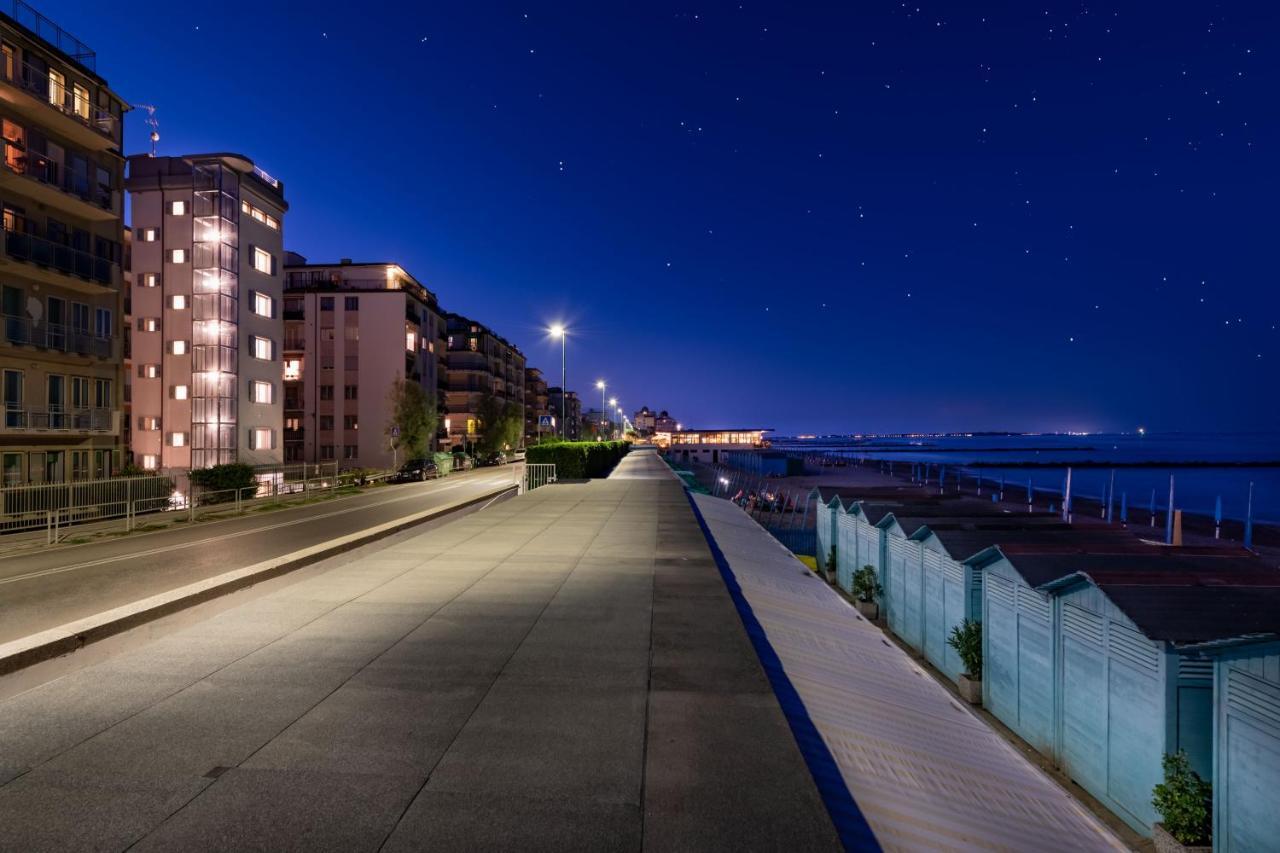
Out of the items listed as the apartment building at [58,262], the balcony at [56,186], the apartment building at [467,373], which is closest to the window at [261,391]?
the apartment building at [58,262]

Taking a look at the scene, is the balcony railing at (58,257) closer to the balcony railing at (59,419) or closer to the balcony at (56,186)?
the balcony at (56,186)

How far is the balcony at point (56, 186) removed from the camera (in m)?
22.9

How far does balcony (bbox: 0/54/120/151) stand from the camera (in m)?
22.8

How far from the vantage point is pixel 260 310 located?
4384 centimetres

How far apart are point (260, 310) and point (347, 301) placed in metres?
18.9

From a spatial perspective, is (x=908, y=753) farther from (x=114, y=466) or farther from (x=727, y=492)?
(x=727, y=492)

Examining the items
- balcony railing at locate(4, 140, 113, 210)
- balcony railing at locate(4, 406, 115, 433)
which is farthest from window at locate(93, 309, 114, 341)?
balcony railing at locate(4, 140, 113, 210)

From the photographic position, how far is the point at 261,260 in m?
44.1

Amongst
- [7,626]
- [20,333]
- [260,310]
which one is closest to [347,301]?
[260,310]

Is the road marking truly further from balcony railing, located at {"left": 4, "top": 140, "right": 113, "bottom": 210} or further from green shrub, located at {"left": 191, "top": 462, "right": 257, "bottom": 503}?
balcony railing, located at {"left": 4, "top": 140, "right": 113, "bottom": 210}

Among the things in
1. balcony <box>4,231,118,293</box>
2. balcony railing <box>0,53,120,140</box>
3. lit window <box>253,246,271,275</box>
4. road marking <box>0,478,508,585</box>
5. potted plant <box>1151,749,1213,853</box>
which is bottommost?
potted plant <box>1151,749,1213,853</box>

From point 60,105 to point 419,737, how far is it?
33513 millimetres

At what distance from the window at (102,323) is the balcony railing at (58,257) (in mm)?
1401

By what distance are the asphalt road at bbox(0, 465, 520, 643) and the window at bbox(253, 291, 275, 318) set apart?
26473 millimetres
